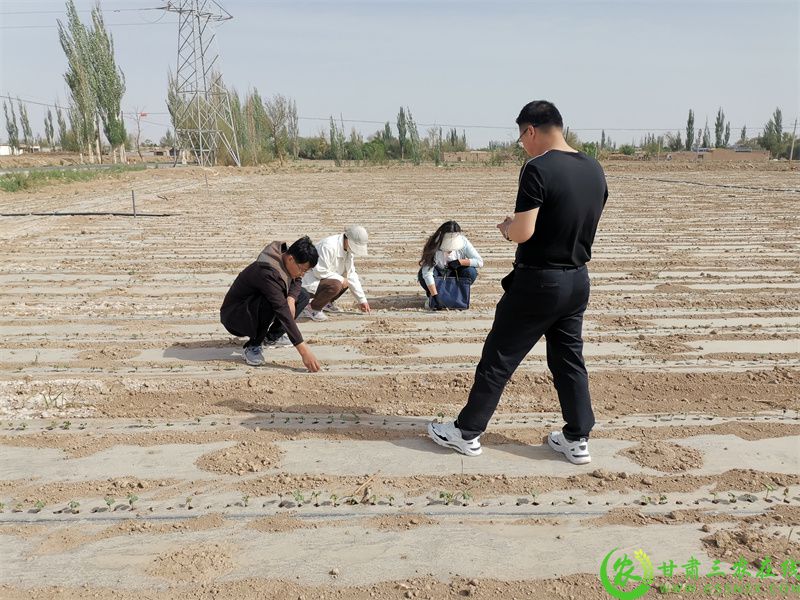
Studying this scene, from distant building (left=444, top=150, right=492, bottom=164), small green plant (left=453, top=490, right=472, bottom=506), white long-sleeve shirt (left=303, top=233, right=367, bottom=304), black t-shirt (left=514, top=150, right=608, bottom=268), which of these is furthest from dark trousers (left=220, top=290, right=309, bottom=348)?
distant building (left=444, top=150, right=492, bottom=164)

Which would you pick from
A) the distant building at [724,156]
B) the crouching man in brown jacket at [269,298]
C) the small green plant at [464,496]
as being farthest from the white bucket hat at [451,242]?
the distant building at [724,156]

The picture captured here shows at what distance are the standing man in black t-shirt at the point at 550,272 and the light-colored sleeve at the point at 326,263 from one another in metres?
2.79

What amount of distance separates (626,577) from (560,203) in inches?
59.5

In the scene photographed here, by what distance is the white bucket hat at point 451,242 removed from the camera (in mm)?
6156

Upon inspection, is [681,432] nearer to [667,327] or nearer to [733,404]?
[733,404]

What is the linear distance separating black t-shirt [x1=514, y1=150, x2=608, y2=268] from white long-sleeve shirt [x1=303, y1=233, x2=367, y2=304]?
3.02m

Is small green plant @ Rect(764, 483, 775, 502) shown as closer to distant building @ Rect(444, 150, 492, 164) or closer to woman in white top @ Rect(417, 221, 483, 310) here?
woman in white top @ Rect(417, 221, 483, 310)

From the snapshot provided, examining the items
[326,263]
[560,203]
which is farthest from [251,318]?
[560,203]

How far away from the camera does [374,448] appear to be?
3.51 meters

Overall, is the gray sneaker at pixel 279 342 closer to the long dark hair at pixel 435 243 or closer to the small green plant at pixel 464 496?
the long dark hair at pixel 435 243

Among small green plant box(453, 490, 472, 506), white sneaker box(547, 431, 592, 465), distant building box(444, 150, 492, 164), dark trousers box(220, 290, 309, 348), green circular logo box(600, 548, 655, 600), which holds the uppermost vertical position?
distant building box(444, 150, 492, 164)

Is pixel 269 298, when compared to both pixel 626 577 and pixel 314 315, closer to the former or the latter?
pixel 314 315

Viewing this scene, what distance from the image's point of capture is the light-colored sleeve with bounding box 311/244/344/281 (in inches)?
228

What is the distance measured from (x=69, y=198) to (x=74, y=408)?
48.5 ft
